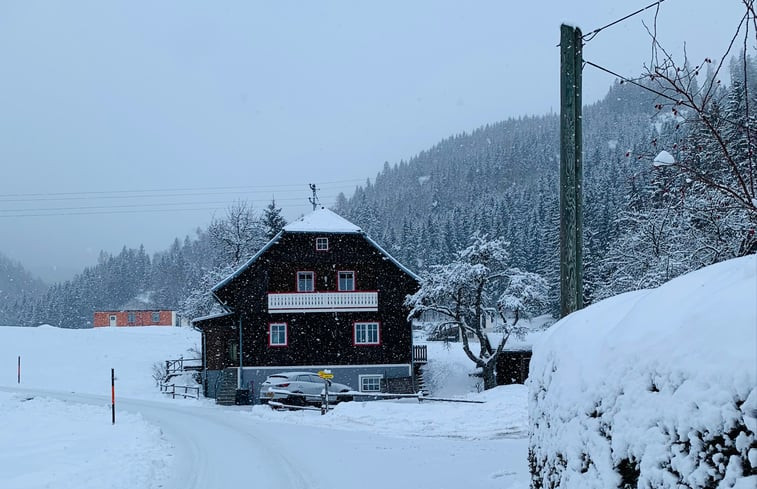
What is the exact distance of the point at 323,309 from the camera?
1308 inches

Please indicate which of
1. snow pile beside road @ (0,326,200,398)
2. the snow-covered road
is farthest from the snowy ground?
snow pile beside road @ (0,326,200,398)

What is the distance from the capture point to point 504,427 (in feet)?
55.4

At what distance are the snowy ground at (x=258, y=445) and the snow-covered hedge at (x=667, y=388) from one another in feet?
15.1

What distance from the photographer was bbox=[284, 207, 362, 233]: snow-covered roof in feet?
109

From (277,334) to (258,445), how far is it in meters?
17.8

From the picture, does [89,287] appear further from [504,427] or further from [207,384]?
[504,427]

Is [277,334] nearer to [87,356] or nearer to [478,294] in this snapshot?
[478,294]

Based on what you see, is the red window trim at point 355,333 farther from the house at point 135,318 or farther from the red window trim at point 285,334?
the house at point 135,318

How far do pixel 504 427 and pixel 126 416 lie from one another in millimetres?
12632

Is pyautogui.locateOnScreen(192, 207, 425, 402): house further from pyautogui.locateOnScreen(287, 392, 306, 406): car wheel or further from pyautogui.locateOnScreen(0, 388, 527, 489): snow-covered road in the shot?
pyautogui.locateOnScreen(0, 388, 527, 489): snow-covered road

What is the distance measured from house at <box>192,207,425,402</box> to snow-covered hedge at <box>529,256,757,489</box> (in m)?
28.0

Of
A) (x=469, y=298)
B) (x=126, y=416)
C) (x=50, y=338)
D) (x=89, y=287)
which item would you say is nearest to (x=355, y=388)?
(x=469, y=298)

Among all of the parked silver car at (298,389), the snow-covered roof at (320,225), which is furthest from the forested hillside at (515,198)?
the parked silver car at (298,389)

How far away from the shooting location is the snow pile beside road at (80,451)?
11117 millimetres
